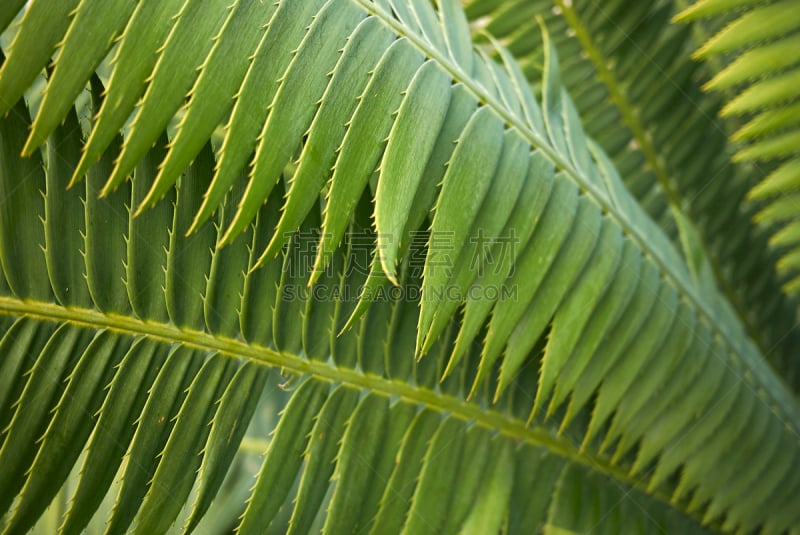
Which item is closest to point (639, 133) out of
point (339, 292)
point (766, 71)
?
point (766, 71)

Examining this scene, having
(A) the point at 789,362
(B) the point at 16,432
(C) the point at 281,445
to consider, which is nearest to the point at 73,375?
(B) the point at 16,432

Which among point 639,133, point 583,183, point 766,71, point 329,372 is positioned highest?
point 639,133

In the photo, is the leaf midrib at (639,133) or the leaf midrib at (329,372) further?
the leaf midrib at (639,133)

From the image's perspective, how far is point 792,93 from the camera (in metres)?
0.56

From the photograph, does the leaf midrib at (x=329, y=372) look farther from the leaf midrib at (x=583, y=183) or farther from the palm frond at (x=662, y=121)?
the palm frond at (x=662, y=121)

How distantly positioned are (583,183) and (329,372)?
297 millimetres

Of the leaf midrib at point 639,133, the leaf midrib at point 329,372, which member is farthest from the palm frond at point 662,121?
the leaf midrib at point 329,372

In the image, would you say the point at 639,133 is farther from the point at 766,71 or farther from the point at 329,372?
the point at 329,372

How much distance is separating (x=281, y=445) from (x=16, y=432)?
214 mm

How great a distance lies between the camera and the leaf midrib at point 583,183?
500 millimetres

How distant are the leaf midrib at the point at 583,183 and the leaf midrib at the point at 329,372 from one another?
185mm

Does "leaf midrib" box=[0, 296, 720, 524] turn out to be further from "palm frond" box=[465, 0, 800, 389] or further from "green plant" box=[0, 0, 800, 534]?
"palm frond" box=[465, 0, 800, 389]

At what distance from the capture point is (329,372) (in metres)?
0.57

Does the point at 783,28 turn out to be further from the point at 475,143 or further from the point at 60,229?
the point at 60,229
